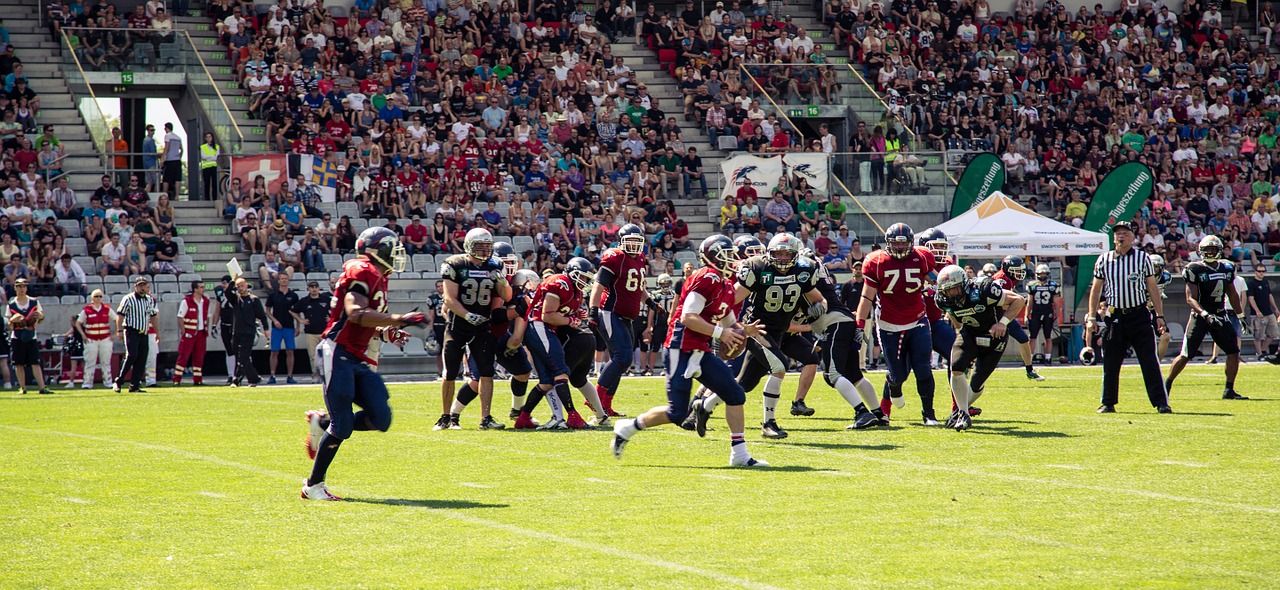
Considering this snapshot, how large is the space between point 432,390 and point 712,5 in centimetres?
1557

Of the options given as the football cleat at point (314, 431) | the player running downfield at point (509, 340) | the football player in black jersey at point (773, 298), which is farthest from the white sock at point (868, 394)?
the football cleat at point (314, 431)

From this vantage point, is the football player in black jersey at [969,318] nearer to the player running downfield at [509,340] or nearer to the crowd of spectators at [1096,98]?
the player running downfield at [509,340]

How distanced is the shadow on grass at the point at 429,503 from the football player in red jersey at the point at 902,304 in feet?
15.7

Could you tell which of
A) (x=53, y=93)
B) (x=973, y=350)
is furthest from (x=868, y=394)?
(x=53, y=93)

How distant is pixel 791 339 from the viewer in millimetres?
11438

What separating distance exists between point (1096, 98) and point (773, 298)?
875 inches

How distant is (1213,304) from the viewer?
14.1 m

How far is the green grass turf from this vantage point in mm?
5781

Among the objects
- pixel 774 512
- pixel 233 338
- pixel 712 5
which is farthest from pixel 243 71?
pixel 774 512

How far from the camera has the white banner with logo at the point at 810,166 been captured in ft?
84.7

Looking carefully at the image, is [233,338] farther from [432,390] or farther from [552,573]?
[552,573]

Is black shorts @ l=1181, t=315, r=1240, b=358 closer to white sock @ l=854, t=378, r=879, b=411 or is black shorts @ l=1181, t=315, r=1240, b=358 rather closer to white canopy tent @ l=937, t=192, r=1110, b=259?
white sock @ l=854, t=378, r=879, b=411

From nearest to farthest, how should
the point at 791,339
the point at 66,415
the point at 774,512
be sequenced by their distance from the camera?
1. the point at 774,512
2. the point at 791,339
3. the point at 66,415

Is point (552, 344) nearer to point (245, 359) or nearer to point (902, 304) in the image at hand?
point (902, 304)
